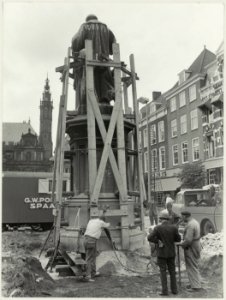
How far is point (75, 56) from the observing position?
36.2 feet

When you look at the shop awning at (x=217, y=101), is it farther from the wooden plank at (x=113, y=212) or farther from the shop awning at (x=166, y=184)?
the wooden plank at (x=113, y=212)

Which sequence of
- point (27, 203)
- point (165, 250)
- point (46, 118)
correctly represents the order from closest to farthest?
1. point (165, 250)
2. point (27, 203)
3. point (46, 118)

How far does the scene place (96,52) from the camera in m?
11.0

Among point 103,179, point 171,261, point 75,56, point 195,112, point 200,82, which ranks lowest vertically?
point 171,261

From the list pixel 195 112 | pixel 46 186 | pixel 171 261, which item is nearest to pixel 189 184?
pixel 195 112

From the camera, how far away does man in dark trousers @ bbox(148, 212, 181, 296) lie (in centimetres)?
703

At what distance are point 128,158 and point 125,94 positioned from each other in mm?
2399

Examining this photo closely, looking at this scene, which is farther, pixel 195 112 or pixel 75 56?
pixel 195 112

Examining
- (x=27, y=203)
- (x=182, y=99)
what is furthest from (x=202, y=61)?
(x=27, y=203)

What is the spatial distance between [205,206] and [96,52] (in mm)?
8701

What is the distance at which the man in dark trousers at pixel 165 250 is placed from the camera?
7.03 meters

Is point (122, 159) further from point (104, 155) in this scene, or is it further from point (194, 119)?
point (194, 119)

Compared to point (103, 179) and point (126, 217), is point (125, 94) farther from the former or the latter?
point (126, 217)

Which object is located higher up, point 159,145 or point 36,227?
point 159,145
